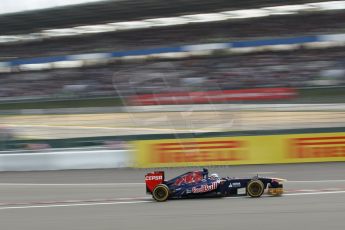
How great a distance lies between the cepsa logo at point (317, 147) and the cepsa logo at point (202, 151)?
4.57ft

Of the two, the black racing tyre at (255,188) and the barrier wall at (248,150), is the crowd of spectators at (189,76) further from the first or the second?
the black racing tyre at (255,188)

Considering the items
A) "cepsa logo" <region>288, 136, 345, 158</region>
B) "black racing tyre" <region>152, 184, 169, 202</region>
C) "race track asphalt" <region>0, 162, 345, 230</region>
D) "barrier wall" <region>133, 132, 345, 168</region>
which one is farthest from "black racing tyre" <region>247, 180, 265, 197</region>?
"cepsa logo" <region>288, 136, 345, 158</region>

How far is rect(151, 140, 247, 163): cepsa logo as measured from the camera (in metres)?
15.1

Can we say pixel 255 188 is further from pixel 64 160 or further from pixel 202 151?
pixel 64 160

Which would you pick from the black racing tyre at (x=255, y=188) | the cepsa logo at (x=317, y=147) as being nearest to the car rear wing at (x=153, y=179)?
the black racing tyre at (x=255, y=188)

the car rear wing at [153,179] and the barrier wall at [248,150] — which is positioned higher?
the barrier wall at [248,150]

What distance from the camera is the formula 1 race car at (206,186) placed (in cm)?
884

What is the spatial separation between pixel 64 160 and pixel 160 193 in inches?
304

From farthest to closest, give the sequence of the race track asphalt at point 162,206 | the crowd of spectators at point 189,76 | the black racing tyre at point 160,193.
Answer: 1. the crowd of spectators at point 189,76
2. the black racing tyre at point 160,193
3. the race track asphalt at point 162,206

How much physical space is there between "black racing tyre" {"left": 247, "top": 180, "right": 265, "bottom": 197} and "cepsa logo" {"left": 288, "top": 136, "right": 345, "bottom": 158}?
6.30 meters

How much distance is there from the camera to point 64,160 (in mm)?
16422

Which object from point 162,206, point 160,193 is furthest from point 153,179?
point 162,206

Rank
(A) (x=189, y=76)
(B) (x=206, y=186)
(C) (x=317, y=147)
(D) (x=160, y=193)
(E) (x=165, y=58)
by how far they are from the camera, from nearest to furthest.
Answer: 1. (B) (x=206, y=186)
2. (D) (x=160, y=193)
3. (C) (x=317, y=147)
4. (A) (x=189, y=76)
5. (E) (x=165, y=58)

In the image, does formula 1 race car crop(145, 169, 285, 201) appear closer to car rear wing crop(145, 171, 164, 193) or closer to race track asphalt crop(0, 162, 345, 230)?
car rear wing crop(145, 171, 164, 193)
